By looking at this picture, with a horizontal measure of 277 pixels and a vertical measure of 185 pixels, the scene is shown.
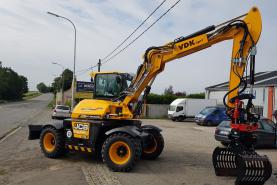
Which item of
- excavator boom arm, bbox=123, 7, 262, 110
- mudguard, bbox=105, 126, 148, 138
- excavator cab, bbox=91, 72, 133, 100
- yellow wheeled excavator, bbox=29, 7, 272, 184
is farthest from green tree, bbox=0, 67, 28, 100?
mudguard, bbox=105, 126, 148, 138

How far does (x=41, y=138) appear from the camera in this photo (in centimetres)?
1312

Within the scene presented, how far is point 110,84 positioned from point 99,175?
151 inches

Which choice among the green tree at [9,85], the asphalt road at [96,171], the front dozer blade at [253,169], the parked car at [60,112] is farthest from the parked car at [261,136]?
the green tree at [9,85]

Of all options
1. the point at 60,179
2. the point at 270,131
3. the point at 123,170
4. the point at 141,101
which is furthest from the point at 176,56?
the point at 270,131

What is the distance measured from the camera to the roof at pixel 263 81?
3722 cm

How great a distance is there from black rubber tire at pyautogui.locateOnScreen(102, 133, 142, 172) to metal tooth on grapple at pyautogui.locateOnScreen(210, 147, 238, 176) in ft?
6.72

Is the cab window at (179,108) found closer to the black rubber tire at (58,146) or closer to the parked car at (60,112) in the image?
the parked car at (60,112)

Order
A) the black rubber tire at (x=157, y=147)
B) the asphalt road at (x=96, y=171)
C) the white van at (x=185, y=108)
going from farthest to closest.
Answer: the white van at (x=185, y=108)
the black rubber tire at (x=157, y=147)
the asphalt road at (x=96, y=171)

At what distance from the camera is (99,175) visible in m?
10.1

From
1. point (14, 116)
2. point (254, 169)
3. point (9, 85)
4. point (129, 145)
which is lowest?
point (14, 116)

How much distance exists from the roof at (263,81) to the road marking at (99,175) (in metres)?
27.2

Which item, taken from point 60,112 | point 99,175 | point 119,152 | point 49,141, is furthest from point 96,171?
point 60,112

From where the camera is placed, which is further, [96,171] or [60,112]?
[60,112]

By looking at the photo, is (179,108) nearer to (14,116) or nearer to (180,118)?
(180,118)
